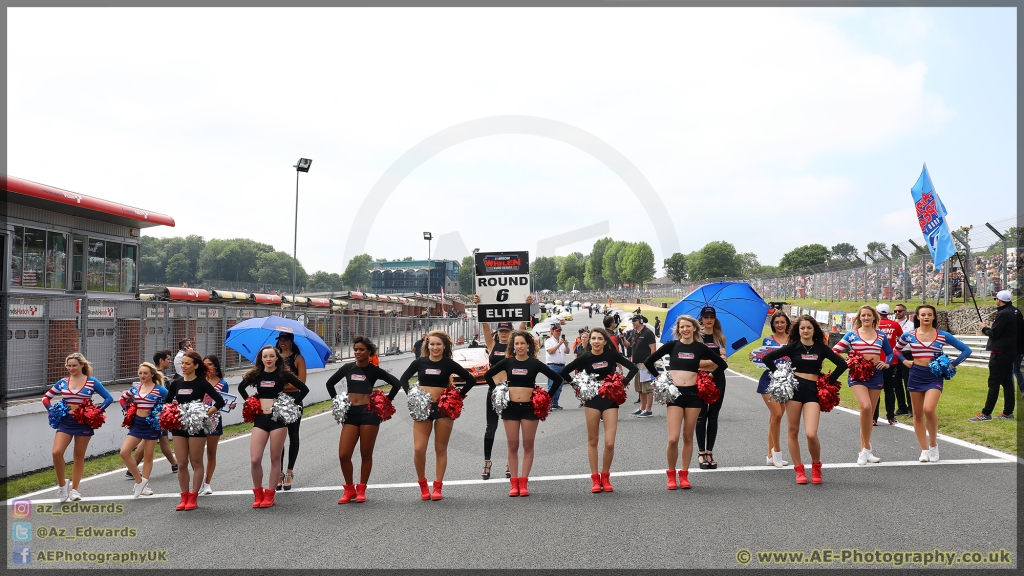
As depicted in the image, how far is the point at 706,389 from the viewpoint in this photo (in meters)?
7.79

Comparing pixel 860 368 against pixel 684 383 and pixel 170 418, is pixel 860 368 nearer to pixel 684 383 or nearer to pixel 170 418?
pixel 684 383

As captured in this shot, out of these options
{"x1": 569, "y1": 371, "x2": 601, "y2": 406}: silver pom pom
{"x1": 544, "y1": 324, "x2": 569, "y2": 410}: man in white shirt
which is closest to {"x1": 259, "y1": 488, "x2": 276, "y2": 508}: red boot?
{"x1": 569, "y1": 371, "x2": 601, "y2": 406}: silver pom pom

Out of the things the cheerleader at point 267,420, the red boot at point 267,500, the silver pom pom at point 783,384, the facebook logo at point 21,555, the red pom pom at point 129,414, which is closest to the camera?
the facebook logo at point 21,555

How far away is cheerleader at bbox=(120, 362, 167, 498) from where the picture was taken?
27.1ft

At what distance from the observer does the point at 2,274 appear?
11.5 meters

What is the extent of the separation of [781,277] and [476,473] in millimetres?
50881

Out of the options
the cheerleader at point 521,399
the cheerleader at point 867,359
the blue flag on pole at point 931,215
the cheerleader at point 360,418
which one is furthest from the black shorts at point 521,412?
the blue flag on pole at point 931,215

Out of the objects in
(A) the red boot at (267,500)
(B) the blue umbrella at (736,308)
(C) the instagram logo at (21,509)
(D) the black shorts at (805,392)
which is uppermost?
(B) the blue umbrella at (736,308)

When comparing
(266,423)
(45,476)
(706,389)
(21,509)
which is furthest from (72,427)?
(706,389)

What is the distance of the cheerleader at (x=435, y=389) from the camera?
758cm

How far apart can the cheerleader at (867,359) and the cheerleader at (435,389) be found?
495 centimetres

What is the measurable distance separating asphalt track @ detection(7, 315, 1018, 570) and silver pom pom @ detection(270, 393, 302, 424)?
A: 91 centimetres

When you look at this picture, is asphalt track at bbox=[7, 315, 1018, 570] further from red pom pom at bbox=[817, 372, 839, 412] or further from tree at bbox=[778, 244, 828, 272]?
tree at bbox=[778, 244, 828, 272]

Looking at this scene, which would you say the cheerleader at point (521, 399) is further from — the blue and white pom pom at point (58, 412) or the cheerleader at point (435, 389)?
the blue and white pom pom at point (58, 412)
